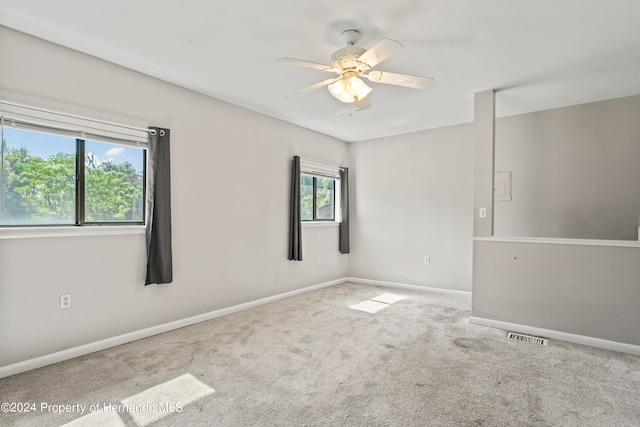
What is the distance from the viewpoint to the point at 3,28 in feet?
7.61

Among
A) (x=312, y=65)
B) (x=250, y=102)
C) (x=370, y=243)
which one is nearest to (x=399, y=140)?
(x=370, y=243)

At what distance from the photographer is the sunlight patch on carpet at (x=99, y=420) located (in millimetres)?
1791

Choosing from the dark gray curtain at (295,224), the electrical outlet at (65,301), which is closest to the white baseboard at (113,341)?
the electrical outlet at (65,301)

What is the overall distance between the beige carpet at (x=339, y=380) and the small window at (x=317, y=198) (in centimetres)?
222

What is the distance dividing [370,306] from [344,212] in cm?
188

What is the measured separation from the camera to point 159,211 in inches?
122

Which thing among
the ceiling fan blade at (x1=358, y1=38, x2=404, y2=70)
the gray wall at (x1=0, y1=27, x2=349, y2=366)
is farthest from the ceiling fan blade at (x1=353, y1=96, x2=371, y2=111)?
the gray wall at (x1=0, y1=27, x2=349, y2=366)

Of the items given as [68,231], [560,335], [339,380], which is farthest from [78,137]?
[560,335]

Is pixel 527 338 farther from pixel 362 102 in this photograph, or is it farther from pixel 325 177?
pixel 325 177

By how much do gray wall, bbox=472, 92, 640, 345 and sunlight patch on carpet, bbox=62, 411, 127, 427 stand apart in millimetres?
3310

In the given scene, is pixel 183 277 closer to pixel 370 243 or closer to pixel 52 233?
pixel 52 233

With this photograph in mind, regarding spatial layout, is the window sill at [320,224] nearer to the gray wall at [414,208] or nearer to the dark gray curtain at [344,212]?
the dark gray curtain at [344,212]

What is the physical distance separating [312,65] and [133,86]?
6.01 ft

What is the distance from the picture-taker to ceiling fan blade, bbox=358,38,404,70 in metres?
1.94
